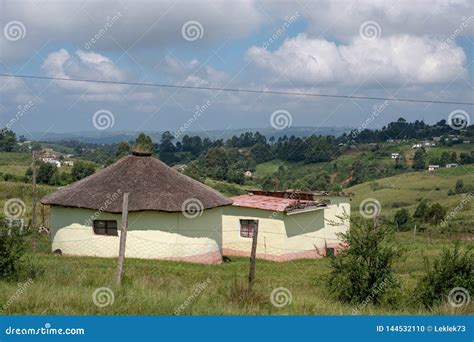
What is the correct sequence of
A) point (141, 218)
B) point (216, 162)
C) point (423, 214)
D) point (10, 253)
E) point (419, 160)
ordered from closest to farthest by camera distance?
1. point (10, 253)
2. point (141, 218)
3. point (423, 214)
4. point (216, 162)
5. point (419, 160)

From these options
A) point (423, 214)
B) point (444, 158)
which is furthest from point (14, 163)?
point (444, 158)

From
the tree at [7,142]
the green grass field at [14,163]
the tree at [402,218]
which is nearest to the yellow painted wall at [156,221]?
the tree at [402,218]

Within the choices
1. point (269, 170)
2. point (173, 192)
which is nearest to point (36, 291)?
point (173, 192)

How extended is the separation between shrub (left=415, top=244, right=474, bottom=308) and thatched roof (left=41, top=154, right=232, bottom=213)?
1069cm

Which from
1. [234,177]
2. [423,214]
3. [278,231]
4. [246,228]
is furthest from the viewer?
[234,177]

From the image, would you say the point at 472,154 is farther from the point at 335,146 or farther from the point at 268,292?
the point at 268,292

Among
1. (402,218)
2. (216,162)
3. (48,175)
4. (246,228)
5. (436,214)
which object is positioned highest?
(216,162)

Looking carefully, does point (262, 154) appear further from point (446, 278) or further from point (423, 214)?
point (446, 278)

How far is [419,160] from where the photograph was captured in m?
79.1

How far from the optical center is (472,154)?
77.5 m

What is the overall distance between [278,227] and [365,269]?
12595 mm

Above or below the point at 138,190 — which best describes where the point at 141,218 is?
below

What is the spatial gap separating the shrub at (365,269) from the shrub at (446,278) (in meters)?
0.51

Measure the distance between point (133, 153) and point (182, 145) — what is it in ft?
203
